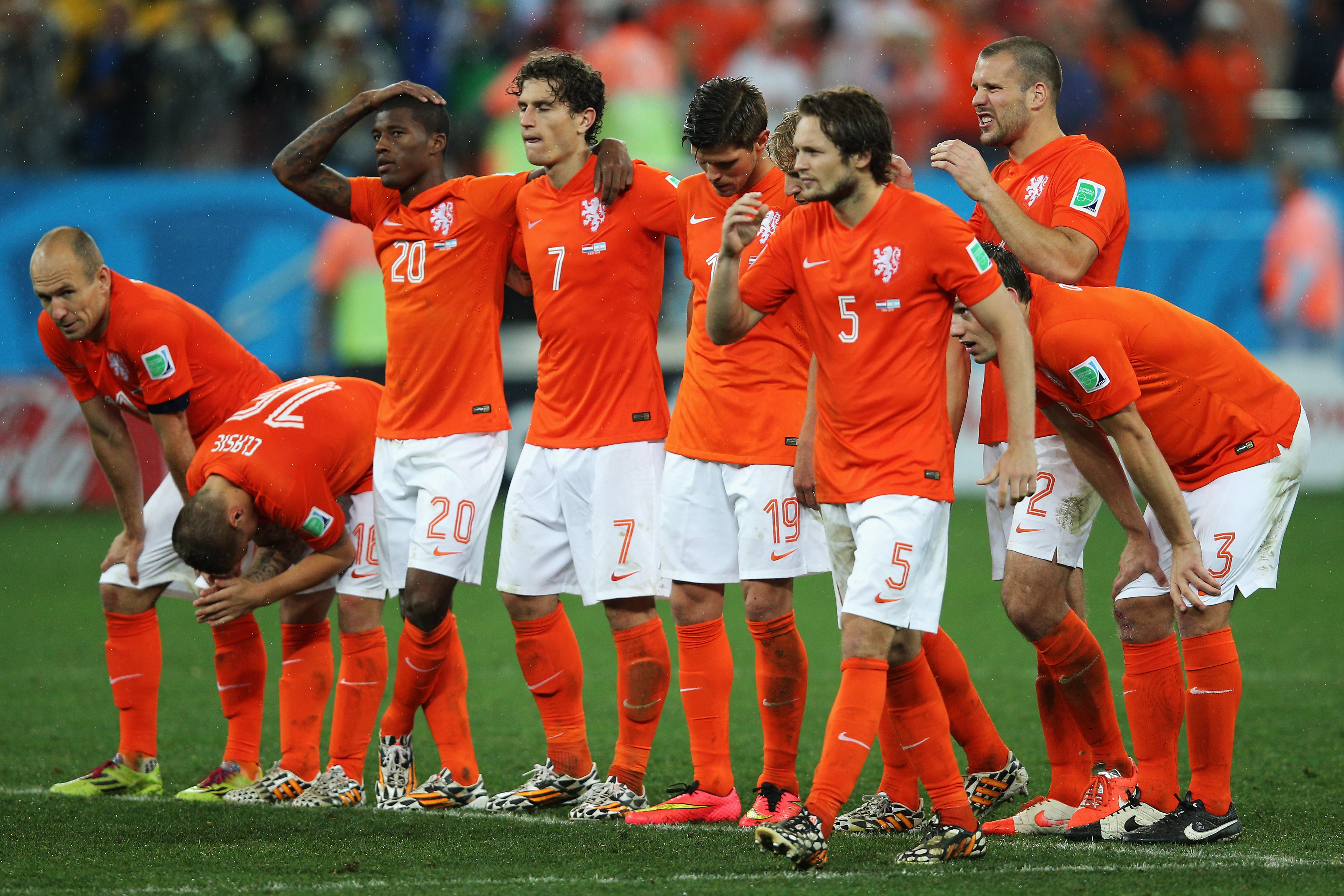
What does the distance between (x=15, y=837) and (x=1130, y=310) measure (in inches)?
161

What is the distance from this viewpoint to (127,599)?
6.33 metres

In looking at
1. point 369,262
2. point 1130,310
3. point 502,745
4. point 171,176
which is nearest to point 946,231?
point 1130,310

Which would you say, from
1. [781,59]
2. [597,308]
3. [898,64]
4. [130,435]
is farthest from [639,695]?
[898,64]

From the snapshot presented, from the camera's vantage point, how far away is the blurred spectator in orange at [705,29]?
53.4 feet

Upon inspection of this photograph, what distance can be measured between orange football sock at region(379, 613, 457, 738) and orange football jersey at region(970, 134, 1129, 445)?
7.08 ft

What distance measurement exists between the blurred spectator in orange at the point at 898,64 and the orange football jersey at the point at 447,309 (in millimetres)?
9911

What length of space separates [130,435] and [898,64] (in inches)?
445

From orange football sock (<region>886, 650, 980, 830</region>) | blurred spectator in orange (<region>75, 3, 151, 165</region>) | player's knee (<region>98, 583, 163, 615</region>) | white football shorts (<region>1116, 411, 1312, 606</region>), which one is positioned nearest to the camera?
orange football sock (<region>886, 650, 980, 830</region>)

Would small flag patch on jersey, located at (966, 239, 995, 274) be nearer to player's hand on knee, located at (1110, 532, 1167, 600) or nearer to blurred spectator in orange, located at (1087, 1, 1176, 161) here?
player's hand on knee, located at (1110, 532, 1167, 600)

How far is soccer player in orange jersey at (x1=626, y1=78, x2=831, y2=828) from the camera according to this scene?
214 inches

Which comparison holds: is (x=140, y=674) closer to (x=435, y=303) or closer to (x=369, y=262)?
(x=435, y=303)

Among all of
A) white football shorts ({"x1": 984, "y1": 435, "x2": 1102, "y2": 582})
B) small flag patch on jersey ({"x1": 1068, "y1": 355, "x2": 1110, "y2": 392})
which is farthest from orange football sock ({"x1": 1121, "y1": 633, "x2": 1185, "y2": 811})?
small flag patch on jersey ({"x1": 1068, "y1": 355, "x2": 1110, "y2": 392})

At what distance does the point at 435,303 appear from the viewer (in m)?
5.97

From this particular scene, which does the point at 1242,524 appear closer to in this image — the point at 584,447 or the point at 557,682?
the point at 584,447
